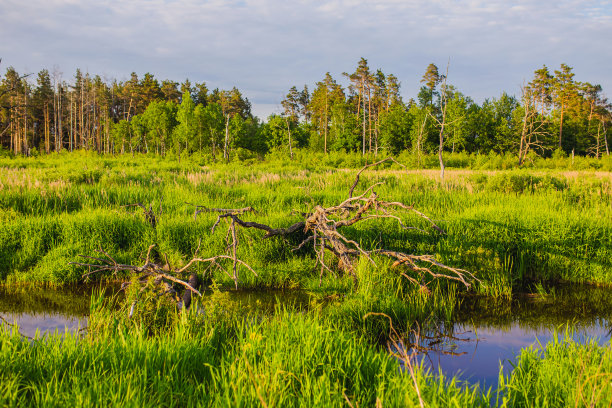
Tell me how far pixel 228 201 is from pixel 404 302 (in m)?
5.94

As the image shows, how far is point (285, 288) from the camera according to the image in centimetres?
605

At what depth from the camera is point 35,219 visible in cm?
758

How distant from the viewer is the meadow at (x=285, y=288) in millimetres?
2600

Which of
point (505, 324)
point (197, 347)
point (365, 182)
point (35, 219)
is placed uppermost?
point (365, 182)

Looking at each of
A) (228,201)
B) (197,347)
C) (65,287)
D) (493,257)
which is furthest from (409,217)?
(65,287)

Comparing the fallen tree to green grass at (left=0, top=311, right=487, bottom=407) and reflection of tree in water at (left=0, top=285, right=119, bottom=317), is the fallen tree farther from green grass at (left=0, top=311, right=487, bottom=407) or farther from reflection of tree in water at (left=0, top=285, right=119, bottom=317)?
green grass at (left=0, top=311, right=487, bottom=407)

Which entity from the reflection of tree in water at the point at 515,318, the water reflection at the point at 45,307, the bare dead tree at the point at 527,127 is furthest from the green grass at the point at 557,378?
the bare dead tree at the point at 527,127

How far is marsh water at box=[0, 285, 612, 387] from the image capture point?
12.7 feet

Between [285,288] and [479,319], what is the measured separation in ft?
9.25

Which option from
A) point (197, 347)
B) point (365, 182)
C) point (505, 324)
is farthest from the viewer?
point (365, 182)

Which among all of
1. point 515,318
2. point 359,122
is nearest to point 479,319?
point 515,318

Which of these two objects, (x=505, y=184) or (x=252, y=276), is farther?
(x=505, y=184)

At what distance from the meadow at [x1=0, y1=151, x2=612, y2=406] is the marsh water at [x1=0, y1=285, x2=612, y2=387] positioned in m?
0.25

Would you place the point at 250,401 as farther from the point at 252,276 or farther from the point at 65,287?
the point at 65,287
